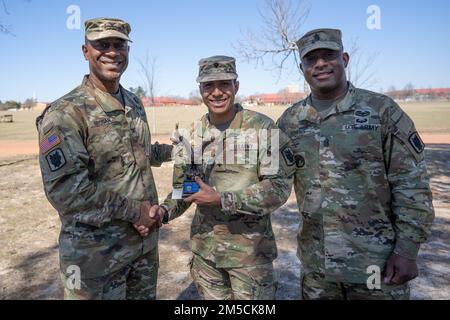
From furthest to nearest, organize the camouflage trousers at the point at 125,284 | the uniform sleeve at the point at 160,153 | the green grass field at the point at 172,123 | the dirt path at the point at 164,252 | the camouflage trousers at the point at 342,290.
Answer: the green grass field at the point at 172,123, the dirt path at the point at 164,252, the uniform sleeve at the point at 160,153, the camouflage trousers at the point at 125,284, the camouflage trousers at the point at 342,290

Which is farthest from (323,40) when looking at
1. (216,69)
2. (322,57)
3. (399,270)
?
(399,270)

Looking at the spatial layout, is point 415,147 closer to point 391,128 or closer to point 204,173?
point 391,128

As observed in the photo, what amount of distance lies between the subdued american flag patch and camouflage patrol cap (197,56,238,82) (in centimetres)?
102

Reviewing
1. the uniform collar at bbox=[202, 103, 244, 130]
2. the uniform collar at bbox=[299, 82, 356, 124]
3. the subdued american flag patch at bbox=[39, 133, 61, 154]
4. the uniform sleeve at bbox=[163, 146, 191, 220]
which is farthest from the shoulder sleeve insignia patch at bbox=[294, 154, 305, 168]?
the subdued american flag patch at bbox=[39, 133, 61, 154]

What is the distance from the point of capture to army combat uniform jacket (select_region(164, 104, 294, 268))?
7.84ft

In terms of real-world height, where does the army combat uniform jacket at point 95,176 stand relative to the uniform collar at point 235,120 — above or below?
below

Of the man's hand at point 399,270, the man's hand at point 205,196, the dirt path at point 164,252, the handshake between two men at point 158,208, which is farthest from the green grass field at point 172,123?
the man's hand at point 399,270

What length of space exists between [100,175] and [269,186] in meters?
1.18

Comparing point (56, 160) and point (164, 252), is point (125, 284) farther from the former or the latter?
point (164, 252)

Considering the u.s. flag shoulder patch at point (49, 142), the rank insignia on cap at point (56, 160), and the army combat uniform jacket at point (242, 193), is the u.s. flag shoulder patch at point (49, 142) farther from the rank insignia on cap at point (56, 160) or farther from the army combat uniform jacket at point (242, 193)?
the army combat uniform jacket at point (242, 193)

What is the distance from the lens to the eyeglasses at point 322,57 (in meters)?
2.43

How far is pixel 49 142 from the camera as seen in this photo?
7.38ft
